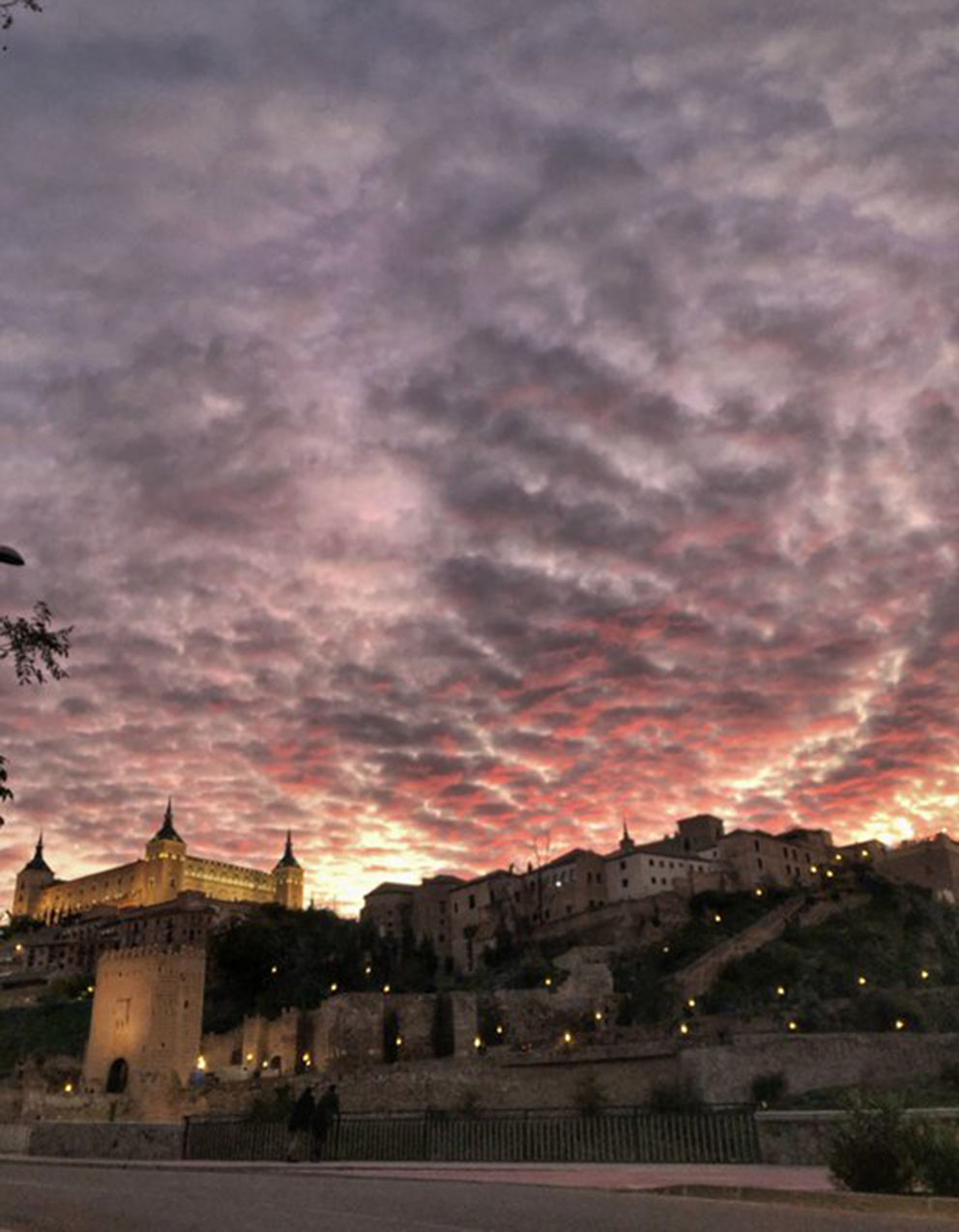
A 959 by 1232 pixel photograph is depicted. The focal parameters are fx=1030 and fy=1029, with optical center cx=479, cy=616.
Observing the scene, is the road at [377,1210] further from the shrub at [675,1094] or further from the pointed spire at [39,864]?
the pointed spire at [39,864]

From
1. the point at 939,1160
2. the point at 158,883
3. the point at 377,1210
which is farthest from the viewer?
the point at 158,883

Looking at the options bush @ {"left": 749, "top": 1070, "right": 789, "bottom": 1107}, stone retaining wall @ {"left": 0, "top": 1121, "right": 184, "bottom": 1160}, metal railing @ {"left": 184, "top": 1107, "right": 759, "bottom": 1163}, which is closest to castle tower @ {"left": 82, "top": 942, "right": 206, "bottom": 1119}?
bush @ {"left": 749, "top": 1070, "right": 789, "bottom": 1107}

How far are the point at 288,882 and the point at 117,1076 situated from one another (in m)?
124

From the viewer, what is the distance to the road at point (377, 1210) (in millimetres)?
10383

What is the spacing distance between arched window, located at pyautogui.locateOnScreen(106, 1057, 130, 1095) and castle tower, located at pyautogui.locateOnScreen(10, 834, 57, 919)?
125407 millimetres

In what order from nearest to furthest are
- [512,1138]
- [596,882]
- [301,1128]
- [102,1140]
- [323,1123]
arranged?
[512,1138] → [301,1128] → [323,1123] → [102,1140] → [596,882]

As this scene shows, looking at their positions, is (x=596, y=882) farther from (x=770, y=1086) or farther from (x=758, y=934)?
(x=770, y=1086)

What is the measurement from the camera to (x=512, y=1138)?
63.4ft

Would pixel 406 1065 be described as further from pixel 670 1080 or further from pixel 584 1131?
pixel 584 1131

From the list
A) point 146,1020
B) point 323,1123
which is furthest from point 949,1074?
point 146,1020

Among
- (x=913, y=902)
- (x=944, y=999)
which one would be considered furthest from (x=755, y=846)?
(x=944, y=999)

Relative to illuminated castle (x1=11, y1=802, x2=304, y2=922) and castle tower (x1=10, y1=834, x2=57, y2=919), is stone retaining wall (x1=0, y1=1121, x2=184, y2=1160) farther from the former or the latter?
castle tower (x1=10, y1=834, x2=57, y2=919)

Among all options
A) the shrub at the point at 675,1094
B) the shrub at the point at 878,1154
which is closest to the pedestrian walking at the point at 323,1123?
the shrub at the point at 878,1154

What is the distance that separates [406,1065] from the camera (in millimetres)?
52219
